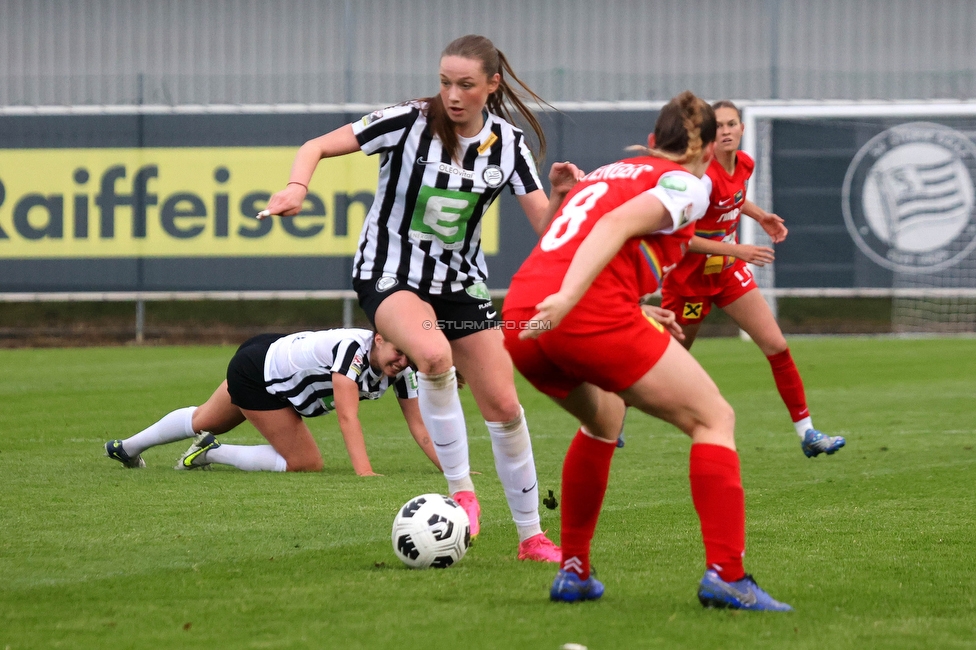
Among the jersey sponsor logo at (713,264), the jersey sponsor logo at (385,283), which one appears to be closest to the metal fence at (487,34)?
the jersey sponsor logo at (713,264)

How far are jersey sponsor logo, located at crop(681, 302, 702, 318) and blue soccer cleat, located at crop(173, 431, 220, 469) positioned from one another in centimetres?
302

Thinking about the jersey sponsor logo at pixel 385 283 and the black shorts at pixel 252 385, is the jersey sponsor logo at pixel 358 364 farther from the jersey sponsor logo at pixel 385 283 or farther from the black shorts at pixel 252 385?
the jersey sponsor logo at pixel 385 283

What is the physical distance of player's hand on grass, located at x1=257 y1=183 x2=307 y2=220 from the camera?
14.0 ft

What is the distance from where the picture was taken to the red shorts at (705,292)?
305 inches

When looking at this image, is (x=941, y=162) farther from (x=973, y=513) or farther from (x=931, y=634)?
(x=931, y=634)

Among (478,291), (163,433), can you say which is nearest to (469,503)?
(478,291)

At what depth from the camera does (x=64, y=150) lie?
1917 centimetres

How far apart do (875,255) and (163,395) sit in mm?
11657

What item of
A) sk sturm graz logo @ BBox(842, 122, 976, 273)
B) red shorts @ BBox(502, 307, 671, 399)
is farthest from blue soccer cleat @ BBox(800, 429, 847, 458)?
sk sturm graz logo @ BBox(842, 122, 976, 273)

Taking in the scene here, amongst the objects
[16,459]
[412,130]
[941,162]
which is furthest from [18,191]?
[412,130]

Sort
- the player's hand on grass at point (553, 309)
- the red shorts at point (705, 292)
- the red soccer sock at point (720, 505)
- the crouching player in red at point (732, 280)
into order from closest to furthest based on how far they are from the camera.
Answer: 1. the player's hand on grass at point (553, 309)
2. the red soccer sock at point (720, 505)
3. the crouching player in red at point (732, 280)
4. the red shorts at point (705, 292)

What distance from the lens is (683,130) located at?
3812mm

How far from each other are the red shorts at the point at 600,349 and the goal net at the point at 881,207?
51.4 feet

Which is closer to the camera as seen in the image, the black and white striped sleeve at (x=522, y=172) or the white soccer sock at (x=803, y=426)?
the black and white striped sleeve at (x=522, y=172)
